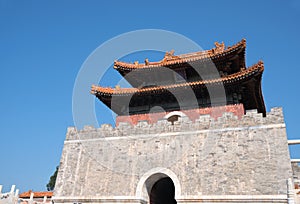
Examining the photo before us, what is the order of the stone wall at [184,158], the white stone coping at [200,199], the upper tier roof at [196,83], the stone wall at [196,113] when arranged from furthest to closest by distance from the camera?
1. the stone wall at [196,113]
2. the upper tier roof at [196,83]
3. the stone wall at [184,158]
4. the white stone coping at [200,199]

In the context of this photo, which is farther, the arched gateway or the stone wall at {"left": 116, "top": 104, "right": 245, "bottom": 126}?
the stone wall at {"left": 116, "top": 104, "right": 245, "bottom": 126}

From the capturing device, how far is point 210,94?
11859 millimetres

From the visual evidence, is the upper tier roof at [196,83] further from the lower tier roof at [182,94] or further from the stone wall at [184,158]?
the stone wall at [184,158]

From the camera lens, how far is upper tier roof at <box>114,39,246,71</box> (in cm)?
1198

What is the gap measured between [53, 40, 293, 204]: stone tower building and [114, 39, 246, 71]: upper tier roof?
1.9 inches

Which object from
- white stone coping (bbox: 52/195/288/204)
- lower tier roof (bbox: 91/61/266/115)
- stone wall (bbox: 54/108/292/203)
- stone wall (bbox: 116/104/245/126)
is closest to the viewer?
white stone coping (bbox: 52/195/288/204)

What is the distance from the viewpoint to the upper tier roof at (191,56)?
11984mm

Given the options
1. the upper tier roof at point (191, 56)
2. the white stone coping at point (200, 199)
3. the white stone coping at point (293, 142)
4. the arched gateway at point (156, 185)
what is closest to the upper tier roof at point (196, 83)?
the upper tier roof at point (191, 56)

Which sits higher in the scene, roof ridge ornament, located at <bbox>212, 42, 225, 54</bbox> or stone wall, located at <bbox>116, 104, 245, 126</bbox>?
roof ridge ornament, located at <bbox>212, 42, 225, 54</bbox>

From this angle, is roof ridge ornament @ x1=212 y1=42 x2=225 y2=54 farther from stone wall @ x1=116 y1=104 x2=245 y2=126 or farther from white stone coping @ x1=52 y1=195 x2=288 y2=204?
white stone coping @ x1=52 y1=195 x2=288 y2=204

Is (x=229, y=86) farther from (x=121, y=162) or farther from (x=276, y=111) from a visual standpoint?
(x=121, y=162)

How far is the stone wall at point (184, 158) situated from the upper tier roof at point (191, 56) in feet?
11.0

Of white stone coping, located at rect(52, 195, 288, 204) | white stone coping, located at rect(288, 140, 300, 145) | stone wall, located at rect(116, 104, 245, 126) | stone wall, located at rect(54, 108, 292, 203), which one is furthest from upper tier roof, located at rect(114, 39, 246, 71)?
white stone coping, located at rect(52, 195, 288, 204)

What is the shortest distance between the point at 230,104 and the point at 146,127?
3670mm
